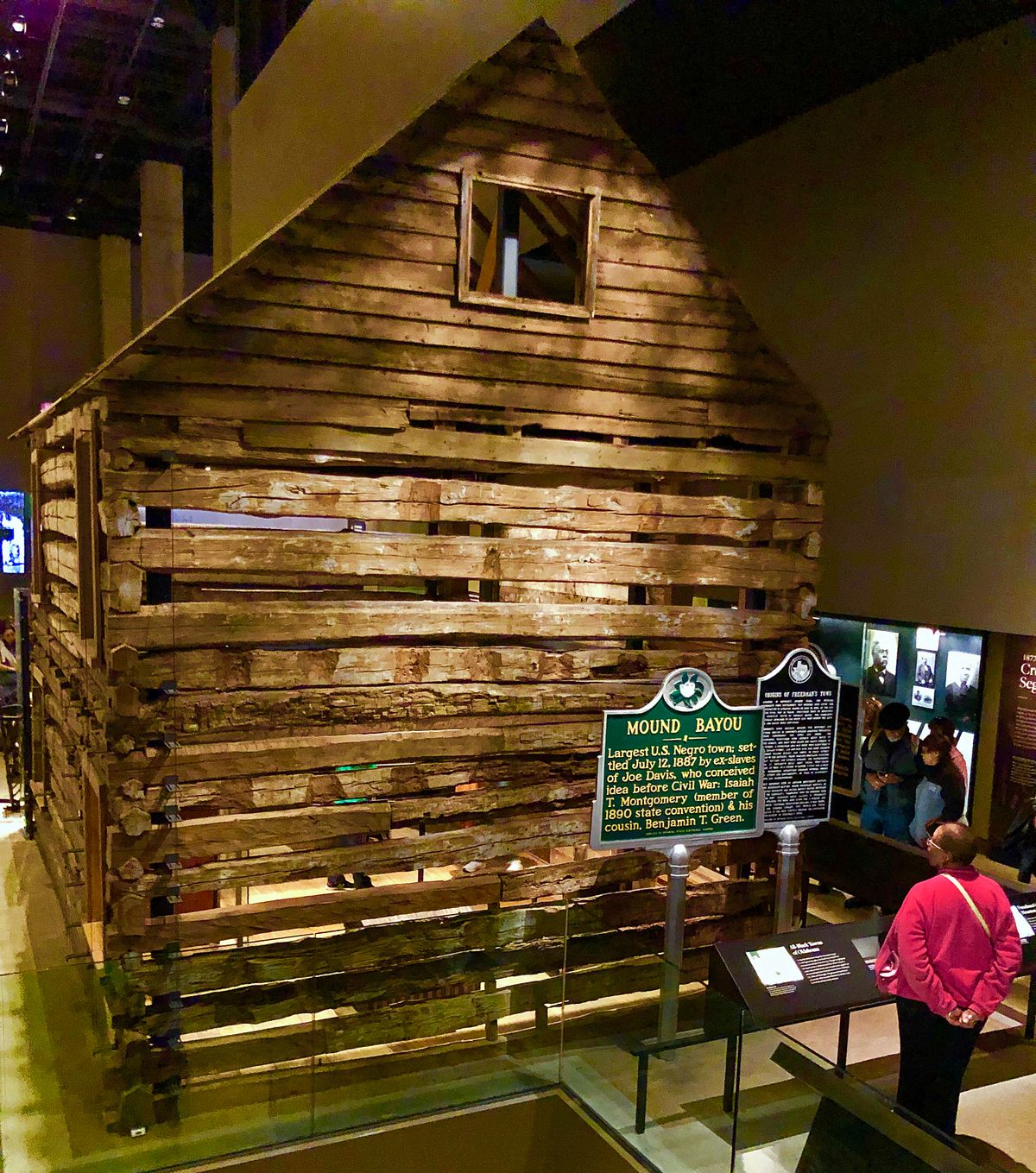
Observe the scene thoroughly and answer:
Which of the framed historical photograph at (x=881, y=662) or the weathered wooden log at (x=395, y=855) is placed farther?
the framed historical photograph at (x=881, y=662)

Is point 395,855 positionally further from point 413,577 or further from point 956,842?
point 956,842

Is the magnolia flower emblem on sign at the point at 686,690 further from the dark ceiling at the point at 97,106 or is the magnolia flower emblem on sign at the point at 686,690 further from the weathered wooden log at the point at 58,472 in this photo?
the dark ceiling at the point at 97,106

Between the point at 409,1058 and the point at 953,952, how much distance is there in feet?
11.2

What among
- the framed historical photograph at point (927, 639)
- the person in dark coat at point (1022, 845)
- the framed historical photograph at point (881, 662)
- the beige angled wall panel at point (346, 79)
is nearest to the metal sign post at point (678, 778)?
the person in dark coat at point (1022, 845)

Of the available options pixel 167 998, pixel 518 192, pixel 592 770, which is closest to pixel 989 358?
pixel 518 192

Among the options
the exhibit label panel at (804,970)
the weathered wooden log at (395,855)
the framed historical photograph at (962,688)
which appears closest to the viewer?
the exhibit label panel at (804,970)

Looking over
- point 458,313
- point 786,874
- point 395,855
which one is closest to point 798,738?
point 786,874

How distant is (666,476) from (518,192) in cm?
234

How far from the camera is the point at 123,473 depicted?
5.82m

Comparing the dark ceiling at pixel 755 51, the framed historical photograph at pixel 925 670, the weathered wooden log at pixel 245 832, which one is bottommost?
the weathered wooden log at pixel 245 832

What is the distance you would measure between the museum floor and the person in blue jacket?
189cm

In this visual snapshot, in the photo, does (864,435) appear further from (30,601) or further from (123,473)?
(30,601)

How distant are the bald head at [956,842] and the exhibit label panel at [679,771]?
1688mm

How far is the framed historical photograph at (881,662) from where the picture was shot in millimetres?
9945
